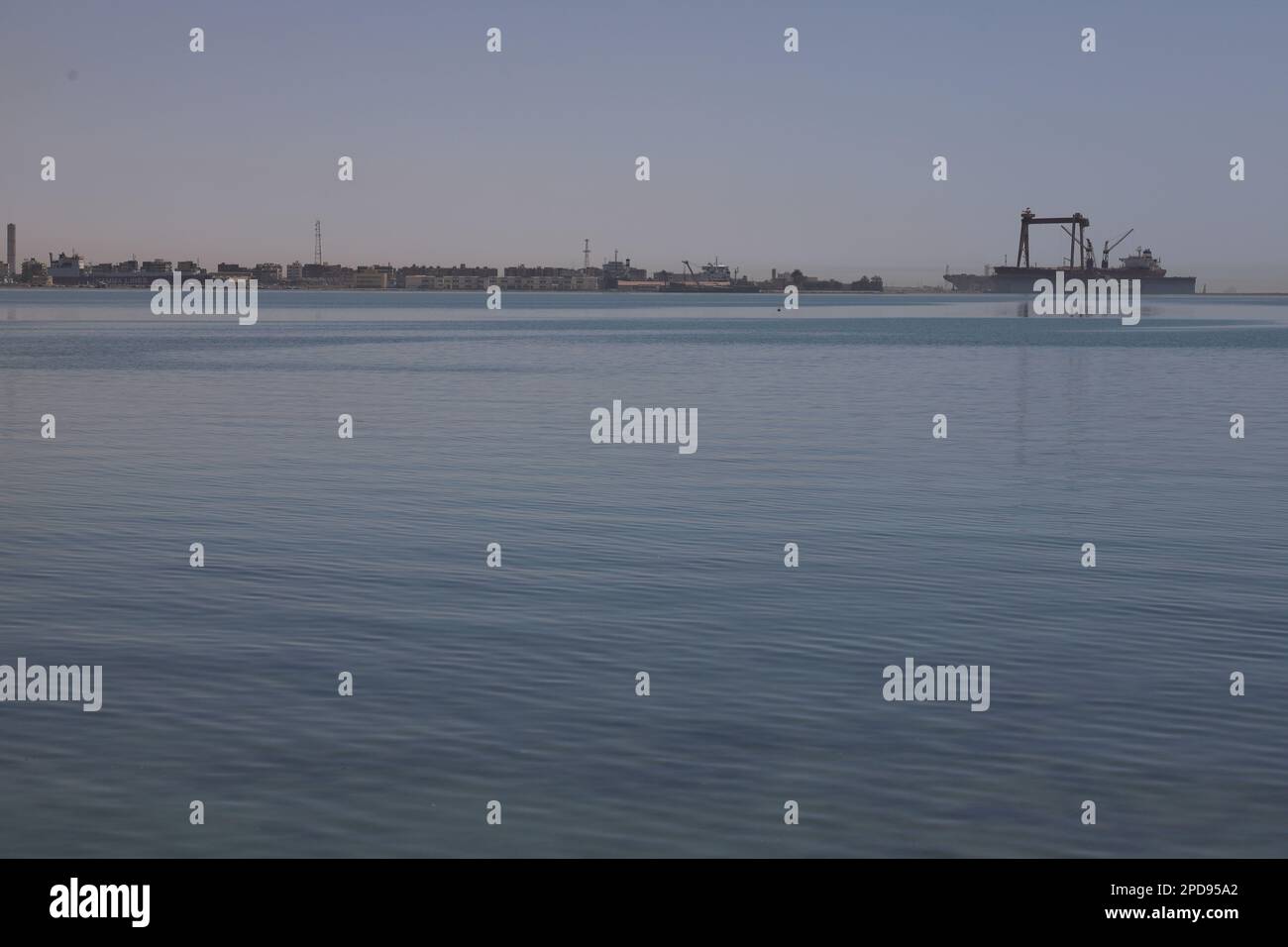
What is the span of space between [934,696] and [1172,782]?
282 cm

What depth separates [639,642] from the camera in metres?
16.8

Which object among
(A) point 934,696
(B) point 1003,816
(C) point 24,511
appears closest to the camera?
(B) point 1003,816

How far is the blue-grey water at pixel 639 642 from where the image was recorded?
11.7 meters

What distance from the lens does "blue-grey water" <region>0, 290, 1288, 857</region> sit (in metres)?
11.7

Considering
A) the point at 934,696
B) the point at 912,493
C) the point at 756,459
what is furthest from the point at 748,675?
the point at 756,459

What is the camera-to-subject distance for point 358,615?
59.4 ft

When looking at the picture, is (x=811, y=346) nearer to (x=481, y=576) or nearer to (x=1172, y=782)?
(x=481, y=576)

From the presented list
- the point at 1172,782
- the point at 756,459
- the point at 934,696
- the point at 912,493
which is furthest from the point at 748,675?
the point at 756,459

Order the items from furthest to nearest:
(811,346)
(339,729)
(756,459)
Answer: (811,346) → (756,459) → (339,729)
